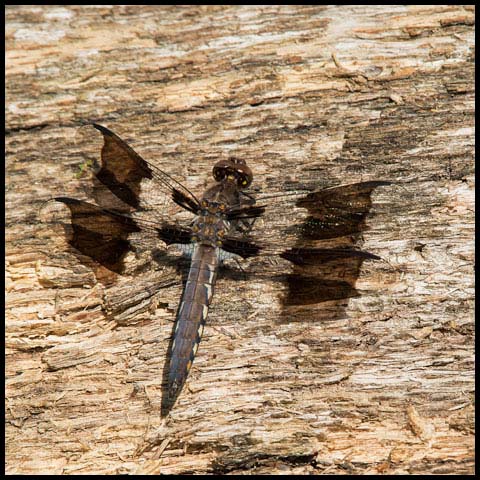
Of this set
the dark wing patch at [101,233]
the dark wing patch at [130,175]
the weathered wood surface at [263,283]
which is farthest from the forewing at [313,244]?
the dark wing patch at [101,233]

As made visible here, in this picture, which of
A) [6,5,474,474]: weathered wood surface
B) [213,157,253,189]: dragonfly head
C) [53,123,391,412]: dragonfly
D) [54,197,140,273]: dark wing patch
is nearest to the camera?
[6,5,474,474]: weathered wood surface

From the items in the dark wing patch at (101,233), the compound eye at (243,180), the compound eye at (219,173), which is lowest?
the dark wing patch at (101,233)

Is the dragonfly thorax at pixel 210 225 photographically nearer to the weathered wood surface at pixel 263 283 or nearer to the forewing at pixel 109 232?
the forewing at pixel 109 232

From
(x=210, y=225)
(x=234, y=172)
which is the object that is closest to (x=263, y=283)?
(x=210, y=225)

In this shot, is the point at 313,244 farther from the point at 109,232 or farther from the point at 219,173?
the point at 109,232

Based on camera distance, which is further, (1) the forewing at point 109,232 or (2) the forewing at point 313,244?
(1) the forewing at point 109,232

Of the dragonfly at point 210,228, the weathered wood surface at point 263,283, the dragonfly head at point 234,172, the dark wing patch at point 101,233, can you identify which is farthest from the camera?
the dragonfly head at point 234,172

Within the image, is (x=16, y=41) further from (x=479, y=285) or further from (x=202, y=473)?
(x=479, y=285)

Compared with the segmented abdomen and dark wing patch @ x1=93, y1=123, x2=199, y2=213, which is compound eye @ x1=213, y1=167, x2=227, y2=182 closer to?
dark wing patch @ x1=93, y1=123, x2=199, y2=213

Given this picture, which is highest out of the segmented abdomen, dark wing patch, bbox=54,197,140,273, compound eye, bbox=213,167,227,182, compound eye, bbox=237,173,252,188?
compound eye, bbox=213,167,227,182

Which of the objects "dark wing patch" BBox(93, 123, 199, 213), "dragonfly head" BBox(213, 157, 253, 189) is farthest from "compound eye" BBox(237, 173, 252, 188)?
"dark wing patch" BBox(93, 123, 199, 213)
